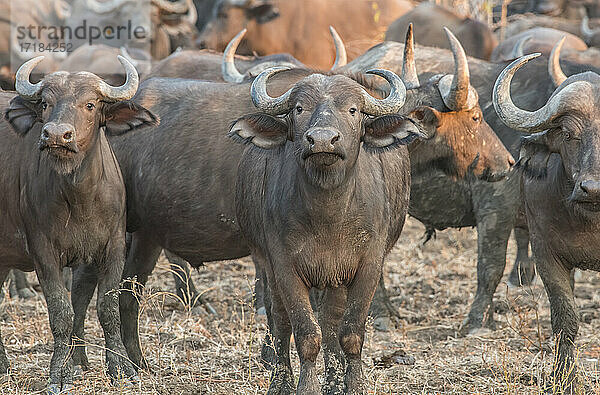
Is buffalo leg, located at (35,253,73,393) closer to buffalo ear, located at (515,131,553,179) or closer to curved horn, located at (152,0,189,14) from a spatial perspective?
buffalo ear, located at (515,131,553,179)

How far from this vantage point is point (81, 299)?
22.0ft

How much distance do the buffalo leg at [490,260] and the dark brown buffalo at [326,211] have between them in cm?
258

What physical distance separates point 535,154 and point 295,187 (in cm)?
150

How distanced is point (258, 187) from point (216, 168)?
33.5 inches

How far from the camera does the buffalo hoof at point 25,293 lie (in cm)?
892

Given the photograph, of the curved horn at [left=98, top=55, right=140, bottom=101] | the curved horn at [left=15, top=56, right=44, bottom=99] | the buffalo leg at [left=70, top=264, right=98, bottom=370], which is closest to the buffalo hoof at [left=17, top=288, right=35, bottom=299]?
the buffalo leg at [left=70, top=264, right=98, bottom=370]

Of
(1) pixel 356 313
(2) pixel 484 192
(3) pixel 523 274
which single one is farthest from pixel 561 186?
(3) pixel 523 274

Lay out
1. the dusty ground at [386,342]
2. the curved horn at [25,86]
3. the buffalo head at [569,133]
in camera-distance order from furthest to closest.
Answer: the dusty ground at [386,342], the curved horn at [25,86], the buffalo head at [569,133]

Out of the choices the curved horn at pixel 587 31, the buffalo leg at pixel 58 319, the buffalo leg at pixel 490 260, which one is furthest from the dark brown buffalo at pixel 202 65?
the curved horn at pixel 587 31

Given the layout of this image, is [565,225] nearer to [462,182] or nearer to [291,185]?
[291,185]

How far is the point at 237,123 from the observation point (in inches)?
210

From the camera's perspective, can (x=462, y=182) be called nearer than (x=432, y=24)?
Yes

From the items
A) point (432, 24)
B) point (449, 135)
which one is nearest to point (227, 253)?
point (449, 135)

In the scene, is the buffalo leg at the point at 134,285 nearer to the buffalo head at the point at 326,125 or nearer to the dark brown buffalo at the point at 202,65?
the buffalo head at the point at 326,125
